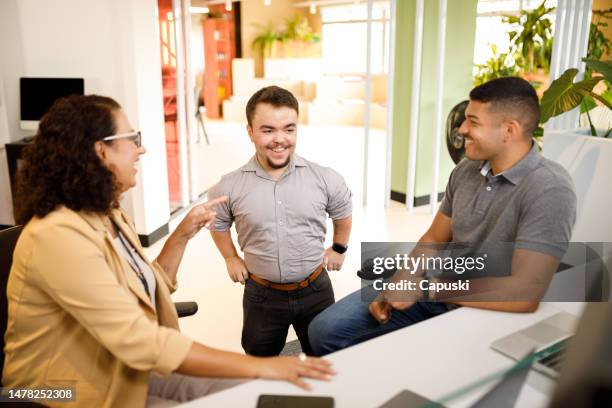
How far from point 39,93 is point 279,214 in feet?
11.0

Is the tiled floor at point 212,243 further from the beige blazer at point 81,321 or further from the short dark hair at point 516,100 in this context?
the short dark hair at point 516,100

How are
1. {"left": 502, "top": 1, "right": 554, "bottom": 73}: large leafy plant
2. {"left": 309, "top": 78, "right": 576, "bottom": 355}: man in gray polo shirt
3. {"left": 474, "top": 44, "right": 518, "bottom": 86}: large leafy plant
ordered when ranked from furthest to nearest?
{"left": 474, "top": 44, "right": 518, "bottom": 86}: large leafy plant < {"left": 502, "top": 1, "right": 554, "bottom": 73}: large leafy plant < {"left": 309, "top": 78, "right": 576, "bottom": 355}: man in gray polo shirt

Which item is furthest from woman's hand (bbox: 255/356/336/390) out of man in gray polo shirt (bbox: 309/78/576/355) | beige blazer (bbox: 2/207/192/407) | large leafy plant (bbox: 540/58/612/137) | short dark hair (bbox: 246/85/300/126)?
large leafy plant (bbox: 540/58/612/137)

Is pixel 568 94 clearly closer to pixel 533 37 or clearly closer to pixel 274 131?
pixel 274 131

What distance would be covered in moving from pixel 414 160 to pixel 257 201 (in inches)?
150

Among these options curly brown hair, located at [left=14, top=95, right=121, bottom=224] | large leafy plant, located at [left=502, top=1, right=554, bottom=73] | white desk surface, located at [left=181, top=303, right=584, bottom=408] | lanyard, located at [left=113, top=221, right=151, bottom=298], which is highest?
large leafy plant, located at [left=502, top=1, right=554, bottom=73]

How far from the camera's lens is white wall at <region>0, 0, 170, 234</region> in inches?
169

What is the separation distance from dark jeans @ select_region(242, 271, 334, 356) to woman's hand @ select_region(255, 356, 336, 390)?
0.93m

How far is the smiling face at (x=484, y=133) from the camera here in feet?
6.59

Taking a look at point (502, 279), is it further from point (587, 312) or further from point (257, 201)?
point (587, 312)

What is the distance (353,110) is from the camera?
41.9 feet

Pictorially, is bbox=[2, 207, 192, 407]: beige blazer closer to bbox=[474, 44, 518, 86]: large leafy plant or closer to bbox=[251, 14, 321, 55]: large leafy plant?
bbox=[474, 44, 518, 86]: large leafy plant

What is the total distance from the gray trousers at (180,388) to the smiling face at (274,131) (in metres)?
0.94

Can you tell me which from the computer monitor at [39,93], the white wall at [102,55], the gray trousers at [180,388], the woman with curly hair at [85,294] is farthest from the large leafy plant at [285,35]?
the gray trousers at [180,388]
